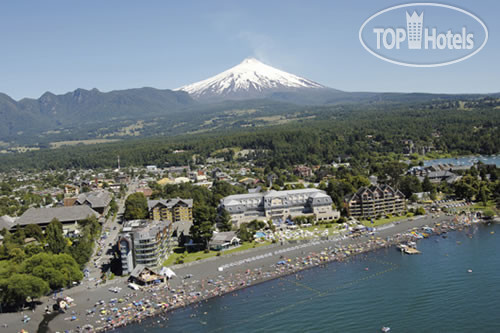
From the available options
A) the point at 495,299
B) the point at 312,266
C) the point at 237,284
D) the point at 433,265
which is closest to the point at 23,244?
the point at 237,284

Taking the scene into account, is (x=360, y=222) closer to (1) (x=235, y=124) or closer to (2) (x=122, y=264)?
(2) (x=122, y=264)

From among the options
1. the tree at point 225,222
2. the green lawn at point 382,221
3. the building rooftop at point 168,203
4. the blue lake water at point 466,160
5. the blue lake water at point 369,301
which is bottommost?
the blue lake water at point 369,301

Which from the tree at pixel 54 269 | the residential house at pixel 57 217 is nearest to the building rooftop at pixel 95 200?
the residential house at pixel 57 217

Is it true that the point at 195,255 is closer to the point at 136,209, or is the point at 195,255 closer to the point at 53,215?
the point at 136,209

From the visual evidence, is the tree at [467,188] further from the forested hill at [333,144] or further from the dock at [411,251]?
the forested hill at [333,144]

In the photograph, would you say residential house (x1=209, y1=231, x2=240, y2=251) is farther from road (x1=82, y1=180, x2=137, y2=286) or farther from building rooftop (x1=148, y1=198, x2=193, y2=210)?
building rooftop (x1=148, y1=198, x2=193, y2=210)

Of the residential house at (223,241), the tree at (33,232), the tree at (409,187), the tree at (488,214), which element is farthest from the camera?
the tree at (409,187)

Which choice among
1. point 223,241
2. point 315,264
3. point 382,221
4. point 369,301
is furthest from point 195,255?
point 382,221
